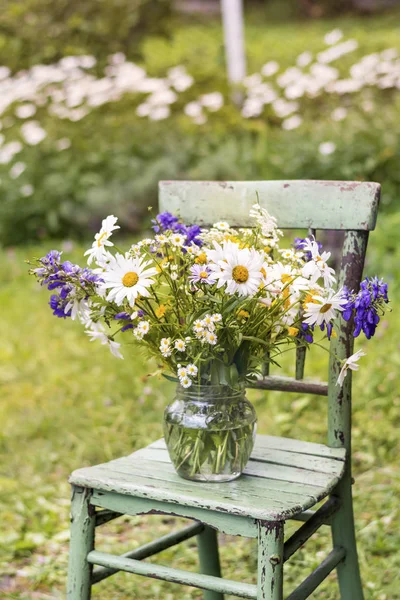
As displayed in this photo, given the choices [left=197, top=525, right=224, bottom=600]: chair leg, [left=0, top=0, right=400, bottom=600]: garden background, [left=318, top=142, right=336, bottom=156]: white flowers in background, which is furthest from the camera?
[left=318, top=142, right=336, bottom=156]: white flowers in background

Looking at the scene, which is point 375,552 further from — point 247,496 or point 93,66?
point 93,66

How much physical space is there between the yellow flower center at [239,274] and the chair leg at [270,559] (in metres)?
0.39

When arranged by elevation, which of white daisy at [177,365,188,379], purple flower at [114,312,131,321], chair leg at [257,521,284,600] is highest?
purple flower at [114,312,131,321]

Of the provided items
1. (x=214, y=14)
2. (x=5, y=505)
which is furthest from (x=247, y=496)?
(x=214, y=14)

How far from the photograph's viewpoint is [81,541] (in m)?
1.57

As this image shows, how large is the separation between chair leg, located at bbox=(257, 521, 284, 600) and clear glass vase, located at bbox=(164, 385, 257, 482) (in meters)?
0.16

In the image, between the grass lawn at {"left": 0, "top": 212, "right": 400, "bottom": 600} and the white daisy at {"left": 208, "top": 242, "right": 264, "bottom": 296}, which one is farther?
the grass lawn at {"left": 0, "top": 212, "right": 400, "bottom": 600}

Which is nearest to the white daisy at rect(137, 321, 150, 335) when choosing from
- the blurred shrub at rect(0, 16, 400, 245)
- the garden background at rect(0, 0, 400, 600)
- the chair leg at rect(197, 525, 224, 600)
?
the garden background at rect(0, 0, 400, 600)

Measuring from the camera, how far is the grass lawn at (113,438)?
7.47 feet

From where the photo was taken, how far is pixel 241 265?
135 centimetres

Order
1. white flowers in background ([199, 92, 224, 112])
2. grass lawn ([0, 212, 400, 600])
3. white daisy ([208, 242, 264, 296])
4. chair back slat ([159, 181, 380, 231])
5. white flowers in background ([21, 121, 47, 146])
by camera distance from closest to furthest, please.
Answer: white daisy ([208, 242, 264, 296])
chair back slat ([159, 181, 380, 231])
grass lawn ([0, 212, 400, 600])
white flowers in background ([21, 121, 47, 146])
white flowers in background ([199, 92, 224, 112])

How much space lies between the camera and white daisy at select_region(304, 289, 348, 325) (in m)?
1.41

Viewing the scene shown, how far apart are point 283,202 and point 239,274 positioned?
494mm

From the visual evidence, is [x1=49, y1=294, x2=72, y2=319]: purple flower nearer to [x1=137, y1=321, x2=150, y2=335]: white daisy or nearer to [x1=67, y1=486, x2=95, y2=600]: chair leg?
[x1=137, y1=321, x2=150, y2=335]: white daisy
